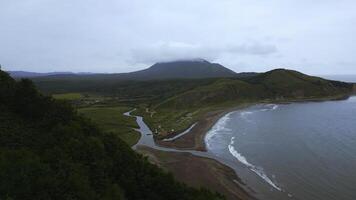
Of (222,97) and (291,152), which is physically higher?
(222,97)

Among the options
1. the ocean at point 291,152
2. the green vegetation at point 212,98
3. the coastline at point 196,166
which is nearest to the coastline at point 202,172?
the coastline at point 196,166

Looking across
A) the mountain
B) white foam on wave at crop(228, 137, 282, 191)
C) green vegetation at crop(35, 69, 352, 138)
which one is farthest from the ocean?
the mountain

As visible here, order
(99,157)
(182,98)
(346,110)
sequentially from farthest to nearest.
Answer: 1. (182,98)
2. (346,110)
3. (99,157)

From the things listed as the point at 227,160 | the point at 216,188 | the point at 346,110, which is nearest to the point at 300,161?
the point at 227,160

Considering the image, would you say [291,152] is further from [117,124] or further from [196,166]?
[117,124]

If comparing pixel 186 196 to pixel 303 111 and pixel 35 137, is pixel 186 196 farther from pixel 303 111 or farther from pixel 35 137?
pixel 303 111

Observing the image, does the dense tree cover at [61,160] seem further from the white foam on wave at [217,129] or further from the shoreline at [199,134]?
the white foam on wave at [217,129]

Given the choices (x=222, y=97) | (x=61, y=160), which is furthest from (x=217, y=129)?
(x=61, y=160)

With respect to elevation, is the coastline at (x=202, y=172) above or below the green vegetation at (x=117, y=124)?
below
